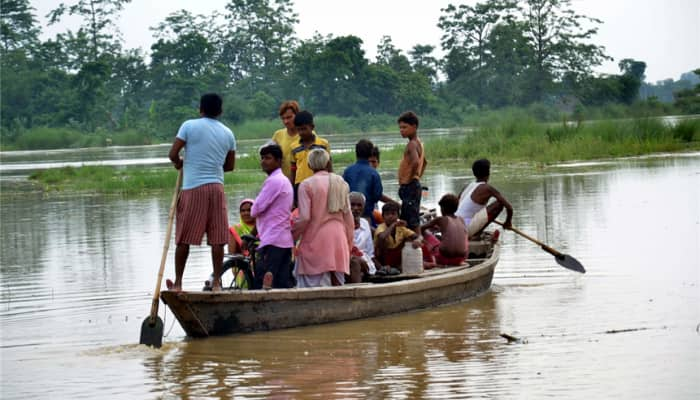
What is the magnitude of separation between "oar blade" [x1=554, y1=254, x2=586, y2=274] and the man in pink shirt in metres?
3.29

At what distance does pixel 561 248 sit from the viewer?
37.9 ft

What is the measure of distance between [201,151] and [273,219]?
718 millimetres

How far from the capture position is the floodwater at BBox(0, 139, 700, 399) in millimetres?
6207

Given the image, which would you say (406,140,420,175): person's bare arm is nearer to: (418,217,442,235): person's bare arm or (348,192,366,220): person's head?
(418,217,442,235): person's bare arm

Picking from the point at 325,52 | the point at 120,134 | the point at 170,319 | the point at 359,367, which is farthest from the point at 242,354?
the point at 325,52

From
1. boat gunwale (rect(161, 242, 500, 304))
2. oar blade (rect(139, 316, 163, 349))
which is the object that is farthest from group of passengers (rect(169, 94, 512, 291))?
oar blade (rect(139, 316, 163, 349))

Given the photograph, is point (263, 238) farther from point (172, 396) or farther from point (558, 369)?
point (558, 369)

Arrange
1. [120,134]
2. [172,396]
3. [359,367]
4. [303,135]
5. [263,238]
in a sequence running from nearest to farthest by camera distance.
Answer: [172,396]
[359,367]
[263,238]
[303,135]
[120,134]

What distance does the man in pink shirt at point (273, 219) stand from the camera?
7586 millimetres

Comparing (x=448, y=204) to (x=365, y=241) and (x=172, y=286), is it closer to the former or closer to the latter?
(x=365, y=241)

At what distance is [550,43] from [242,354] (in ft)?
174

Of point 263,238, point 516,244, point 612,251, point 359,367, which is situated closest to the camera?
point 359,367

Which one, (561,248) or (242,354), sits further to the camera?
(561,248)

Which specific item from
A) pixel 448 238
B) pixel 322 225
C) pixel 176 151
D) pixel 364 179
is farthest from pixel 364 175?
pixel 176 151
